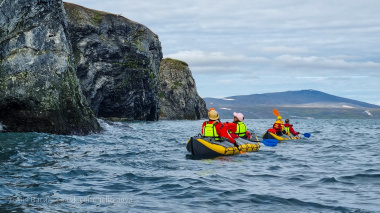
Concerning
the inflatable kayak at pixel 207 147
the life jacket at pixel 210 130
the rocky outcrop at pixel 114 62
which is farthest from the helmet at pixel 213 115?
the rocky outcrop at pixel 114 62

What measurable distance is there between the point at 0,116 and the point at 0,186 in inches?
641

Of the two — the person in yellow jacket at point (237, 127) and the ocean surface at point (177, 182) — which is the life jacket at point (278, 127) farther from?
the ocean surface at point (177, 182)

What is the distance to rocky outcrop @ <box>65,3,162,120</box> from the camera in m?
50.3

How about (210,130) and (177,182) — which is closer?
(177,182)

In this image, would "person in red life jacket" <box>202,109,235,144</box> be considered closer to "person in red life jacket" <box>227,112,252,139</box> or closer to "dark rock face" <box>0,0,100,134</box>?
"person in red life jacket" <box>227,112,252,139</box>

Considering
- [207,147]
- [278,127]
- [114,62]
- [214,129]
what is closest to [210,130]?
[214,129]

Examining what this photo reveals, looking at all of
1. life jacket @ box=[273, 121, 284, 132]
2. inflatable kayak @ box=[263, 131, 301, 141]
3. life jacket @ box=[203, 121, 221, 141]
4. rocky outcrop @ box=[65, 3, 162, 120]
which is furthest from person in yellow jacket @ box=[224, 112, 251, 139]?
rocky outcrop @ box=[65, 3, 162, 120]

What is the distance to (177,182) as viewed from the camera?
1114 cm

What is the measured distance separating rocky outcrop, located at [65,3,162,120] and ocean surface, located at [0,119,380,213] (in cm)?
3401

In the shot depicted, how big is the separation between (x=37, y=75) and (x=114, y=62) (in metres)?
30.0

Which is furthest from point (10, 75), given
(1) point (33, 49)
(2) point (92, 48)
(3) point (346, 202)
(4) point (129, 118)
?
(4) point (129, 118)

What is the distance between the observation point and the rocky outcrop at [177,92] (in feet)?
307

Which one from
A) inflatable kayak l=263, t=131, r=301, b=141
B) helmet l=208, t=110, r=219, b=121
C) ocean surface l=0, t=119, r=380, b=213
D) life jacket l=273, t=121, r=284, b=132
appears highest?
helmet l=208, t=110, r=219, b=121

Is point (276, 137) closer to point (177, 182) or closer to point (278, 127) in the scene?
point (278, 127)
